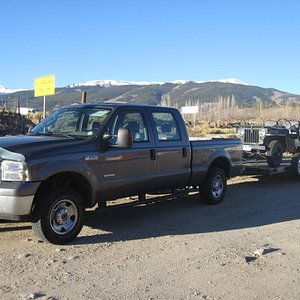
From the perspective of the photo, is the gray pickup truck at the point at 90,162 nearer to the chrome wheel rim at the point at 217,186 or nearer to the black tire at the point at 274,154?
the chrome wheel rim at the point at 217,186

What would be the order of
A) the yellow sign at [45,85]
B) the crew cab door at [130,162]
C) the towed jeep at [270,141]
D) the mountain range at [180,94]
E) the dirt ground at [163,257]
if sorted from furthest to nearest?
1. the mountain range at [180,94]
2. the yellow sign at [45,85]
3. the towed jeep at [270,141]
4. the crew cab door at [130,162]
5. the dirt ground at [163,257]

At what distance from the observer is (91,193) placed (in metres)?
6.97

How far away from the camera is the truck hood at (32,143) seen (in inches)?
246

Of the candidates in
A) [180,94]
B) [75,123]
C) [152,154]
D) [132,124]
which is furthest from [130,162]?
[180,94]

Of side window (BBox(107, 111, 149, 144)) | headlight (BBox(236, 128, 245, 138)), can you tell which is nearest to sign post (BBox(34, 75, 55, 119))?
headlight (BBox(236, 128, 245, 138))

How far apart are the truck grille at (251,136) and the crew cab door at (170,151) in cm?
525

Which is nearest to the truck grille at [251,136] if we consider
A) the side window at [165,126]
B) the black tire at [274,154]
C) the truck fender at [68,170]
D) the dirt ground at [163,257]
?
the black tire at [274,154]

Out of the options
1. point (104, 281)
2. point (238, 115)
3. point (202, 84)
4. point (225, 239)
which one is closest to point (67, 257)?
point (104, 281)

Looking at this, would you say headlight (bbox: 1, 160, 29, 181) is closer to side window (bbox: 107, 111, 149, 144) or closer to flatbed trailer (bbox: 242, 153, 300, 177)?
side window (bbox: 107, 111, 149, 144)

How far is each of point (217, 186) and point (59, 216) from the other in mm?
4179

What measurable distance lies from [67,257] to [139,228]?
186 cm

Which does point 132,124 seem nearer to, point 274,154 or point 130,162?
point 130,162

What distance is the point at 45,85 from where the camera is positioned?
607 inches

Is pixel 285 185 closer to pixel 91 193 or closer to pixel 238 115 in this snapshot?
pixel 91 193
